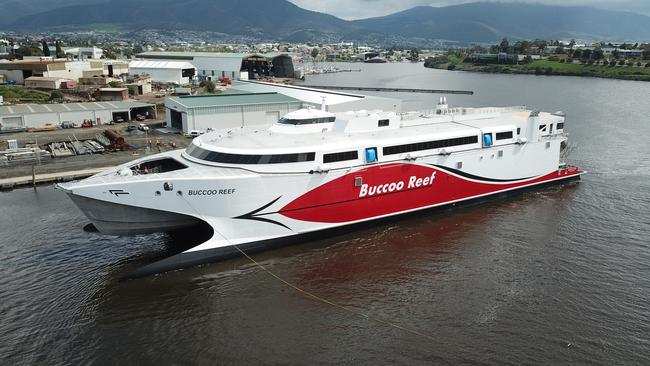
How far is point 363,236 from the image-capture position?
71.3ft

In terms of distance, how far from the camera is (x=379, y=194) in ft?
70.4

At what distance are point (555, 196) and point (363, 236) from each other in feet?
44.7

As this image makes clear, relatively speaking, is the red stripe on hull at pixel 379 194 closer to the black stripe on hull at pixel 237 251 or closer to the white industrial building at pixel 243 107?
the black stripe on hull at pixel 237 251

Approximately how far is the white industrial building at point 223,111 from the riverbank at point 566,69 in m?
97.1

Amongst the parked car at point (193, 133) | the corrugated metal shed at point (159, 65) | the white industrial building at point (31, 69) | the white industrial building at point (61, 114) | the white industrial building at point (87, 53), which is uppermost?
the white industrial building at point (87, 53)

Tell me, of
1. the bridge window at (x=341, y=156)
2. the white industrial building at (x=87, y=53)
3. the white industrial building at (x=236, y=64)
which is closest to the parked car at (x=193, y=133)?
the bridge window at (x=341, y=156)

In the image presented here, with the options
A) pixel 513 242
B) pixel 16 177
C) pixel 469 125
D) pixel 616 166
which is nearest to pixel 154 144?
pixel 16 177

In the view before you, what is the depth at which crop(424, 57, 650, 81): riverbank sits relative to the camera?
109 metres

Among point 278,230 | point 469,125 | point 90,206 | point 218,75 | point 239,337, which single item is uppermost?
point 218,75

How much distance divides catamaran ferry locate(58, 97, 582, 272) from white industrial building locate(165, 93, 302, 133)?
59.7ft

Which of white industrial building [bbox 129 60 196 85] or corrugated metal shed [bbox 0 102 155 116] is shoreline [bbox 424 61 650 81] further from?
corrugated metal shed [bbox 0 102 155 116]

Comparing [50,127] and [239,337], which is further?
[50,127]

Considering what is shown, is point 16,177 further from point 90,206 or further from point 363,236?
point 363,236

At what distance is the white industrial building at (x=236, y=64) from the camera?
307ft
